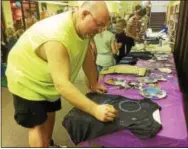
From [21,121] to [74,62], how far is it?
1.60ft

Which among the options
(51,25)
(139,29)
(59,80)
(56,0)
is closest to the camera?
(59,80)

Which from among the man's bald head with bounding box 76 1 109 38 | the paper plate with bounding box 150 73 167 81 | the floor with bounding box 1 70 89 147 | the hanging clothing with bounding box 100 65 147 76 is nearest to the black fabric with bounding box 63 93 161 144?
the man's bald head with bounding box 76 1 109 38

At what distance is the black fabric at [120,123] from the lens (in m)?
1.02

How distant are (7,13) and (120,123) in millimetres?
3427

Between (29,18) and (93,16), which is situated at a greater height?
(93,16)

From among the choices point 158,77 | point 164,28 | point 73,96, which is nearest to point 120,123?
point 73,96

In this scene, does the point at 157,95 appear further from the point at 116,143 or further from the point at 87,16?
the point at 87,16

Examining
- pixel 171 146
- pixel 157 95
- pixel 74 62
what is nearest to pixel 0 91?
pixel 74 62

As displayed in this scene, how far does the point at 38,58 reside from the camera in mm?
1167

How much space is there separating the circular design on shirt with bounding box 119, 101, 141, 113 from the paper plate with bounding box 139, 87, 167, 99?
0.18 metres

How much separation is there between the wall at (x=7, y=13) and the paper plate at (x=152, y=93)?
122 inches

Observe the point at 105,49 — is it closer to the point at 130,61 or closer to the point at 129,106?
the point at 130,61

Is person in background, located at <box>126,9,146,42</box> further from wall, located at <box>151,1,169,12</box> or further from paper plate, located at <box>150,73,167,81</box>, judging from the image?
wall, located at <box>151,1,169,12</box>

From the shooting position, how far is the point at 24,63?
1217mm
